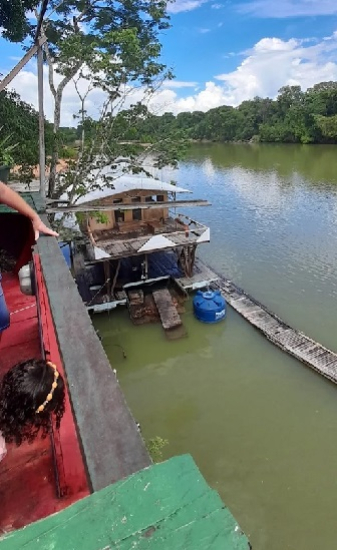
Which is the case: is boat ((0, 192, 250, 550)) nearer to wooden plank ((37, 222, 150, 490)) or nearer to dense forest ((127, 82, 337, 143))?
wooden plank ((37, 222, 150, 490))

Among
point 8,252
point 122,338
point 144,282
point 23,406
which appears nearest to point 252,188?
point 144,282

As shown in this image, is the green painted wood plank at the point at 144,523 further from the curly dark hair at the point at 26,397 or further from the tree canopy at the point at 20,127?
the tree canopy at the point at 20,127

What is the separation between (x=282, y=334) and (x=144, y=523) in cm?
1244

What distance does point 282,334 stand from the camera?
1254cm

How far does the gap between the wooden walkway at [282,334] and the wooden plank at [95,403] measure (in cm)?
1037

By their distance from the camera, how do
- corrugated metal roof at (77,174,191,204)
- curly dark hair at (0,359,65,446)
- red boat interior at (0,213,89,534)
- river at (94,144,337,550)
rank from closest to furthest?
curly dark hair at (0,359,65,446) → red boat interior at (0,213,89,534) → river at (94,144,337,550) → corrugated metal roof at (77,174,191,204)

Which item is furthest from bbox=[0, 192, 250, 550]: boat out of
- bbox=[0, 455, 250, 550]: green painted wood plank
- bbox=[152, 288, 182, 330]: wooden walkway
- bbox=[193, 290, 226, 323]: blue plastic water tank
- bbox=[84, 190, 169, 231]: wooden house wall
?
bbox=[84, 190, 169, 231]: wooden house wall

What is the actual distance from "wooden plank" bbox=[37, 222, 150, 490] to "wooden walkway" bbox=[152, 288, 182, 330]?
1086 centimetres

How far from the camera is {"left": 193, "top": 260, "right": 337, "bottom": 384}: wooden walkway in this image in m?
11.1

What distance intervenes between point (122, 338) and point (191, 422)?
166 inches

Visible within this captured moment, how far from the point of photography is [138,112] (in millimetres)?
12797

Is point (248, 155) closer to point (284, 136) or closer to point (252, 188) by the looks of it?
point (284, 136)

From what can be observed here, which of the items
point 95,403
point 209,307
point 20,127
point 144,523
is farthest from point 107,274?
point 144,523

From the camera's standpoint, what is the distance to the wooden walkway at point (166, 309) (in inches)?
506
